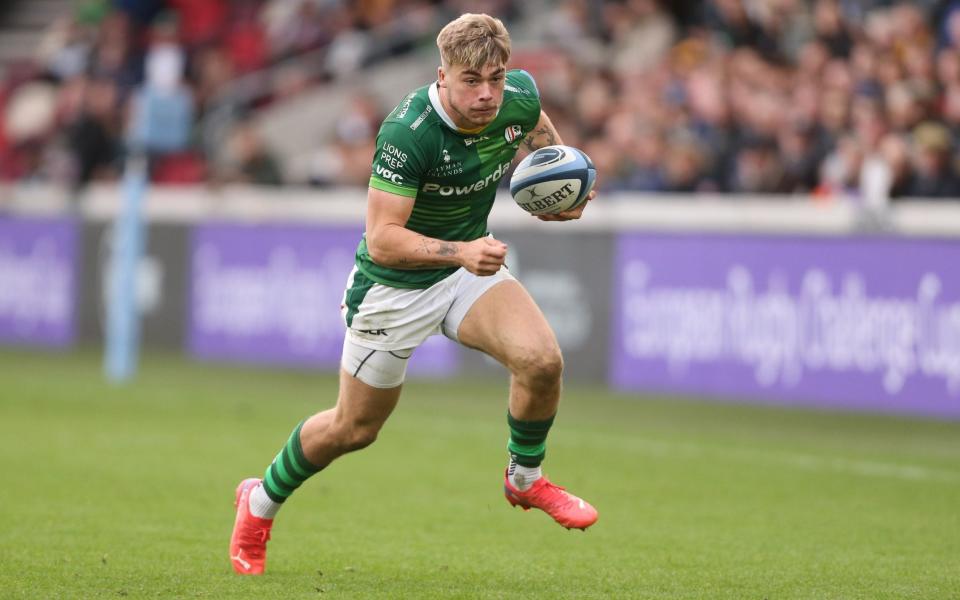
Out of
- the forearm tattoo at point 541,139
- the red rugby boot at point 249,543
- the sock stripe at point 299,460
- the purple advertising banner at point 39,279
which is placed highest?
the forearm tattoo at point 541,139

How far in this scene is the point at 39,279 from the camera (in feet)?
62.6

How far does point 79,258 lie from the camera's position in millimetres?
19016

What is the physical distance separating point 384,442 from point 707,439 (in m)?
2.47

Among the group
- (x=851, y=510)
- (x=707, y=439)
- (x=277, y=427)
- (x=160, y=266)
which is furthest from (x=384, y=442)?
(x=160, y=266)

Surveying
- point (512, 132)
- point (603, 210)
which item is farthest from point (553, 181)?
point (603, 210)

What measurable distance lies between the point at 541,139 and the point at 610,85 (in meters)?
10.7

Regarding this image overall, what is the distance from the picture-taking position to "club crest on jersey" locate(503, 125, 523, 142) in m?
7.04

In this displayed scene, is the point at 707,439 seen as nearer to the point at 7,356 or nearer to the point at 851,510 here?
the point at 851,510

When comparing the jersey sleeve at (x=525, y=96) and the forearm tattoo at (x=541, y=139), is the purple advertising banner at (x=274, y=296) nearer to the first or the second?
the forearm tattoo at (x=541, y=139)

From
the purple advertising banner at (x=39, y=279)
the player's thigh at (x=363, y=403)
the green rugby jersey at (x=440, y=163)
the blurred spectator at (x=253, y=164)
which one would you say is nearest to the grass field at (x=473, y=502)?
the player's thigh at (x=363, y=403)

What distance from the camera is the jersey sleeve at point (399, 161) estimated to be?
21.6ft

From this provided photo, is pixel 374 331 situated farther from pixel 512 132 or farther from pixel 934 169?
pixel 934 169

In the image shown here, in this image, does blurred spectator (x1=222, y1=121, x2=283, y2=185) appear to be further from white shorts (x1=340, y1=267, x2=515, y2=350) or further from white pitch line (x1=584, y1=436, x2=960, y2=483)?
white shorts (x1=340, y1=267, x2=515, y2=350)

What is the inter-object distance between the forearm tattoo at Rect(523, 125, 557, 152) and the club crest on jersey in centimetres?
24
